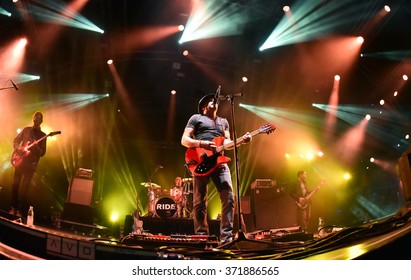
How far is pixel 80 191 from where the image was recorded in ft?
24.3

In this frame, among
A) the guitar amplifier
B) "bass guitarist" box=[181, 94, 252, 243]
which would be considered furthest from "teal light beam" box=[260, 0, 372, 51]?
"bass guitarist" box=[181, 94, 252, 243]

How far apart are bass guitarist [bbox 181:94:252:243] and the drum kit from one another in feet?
9.10

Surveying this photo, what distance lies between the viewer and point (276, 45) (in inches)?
341

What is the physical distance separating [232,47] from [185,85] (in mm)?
2140

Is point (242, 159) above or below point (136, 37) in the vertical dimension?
below

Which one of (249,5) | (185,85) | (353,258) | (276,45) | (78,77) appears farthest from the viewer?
(185,85)

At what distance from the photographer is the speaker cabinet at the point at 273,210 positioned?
6941 millimetres

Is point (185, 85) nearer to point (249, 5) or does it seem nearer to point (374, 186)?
point (249, 5)

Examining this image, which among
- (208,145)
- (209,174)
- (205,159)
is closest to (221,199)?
(209,174)

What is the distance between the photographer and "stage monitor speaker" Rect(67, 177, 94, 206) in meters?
7.30

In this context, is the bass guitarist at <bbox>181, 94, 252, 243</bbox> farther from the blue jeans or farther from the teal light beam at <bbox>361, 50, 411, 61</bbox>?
the teal light beam at <bbox>361, 50, 411, 61</bbox>

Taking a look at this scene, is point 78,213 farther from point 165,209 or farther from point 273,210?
point 273,210

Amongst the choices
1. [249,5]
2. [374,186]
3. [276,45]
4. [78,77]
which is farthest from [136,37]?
[374,186]

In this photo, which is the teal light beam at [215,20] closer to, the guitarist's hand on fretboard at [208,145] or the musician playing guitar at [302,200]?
the musician playing guitar at [302,200]
